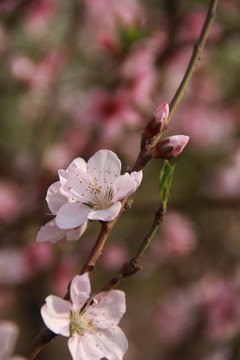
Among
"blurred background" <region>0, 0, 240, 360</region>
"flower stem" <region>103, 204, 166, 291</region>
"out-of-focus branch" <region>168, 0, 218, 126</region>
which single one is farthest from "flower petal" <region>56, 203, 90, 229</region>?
"blurred background" <region>0, 0, 240, 360</region>

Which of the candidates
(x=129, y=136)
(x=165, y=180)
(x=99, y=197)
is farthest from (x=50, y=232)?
(x=129, y=136)

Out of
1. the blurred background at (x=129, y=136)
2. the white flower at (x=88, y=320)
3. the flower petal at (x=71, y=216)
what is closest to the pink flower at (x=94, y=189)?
the flower petal at (x=71, y=216)

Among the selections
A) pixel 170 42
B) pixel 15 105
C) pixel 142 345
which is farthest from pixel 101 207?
pixel 142 345

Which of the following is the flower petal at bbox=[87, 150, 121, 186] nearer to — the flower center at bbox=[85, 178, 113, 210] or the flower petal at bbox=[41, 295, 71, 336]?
the flower center at bbox=[85, 178, 113, 210]

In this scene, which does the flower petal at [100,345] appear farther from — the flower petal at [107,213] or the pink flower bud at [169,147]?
the pink flower bud at [169,147]

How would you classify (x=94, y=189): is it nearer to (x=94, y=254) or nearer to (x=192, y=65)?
(x=94, y=254)

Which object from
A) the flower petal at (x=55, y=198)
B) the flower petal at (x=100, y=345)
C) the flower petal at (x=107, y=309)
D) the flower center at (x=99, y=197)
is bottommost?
the flower petal at (x=100, y=345)
